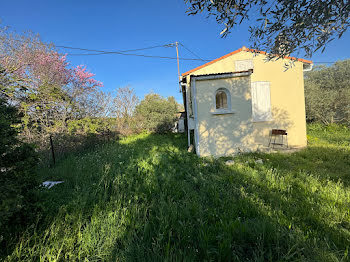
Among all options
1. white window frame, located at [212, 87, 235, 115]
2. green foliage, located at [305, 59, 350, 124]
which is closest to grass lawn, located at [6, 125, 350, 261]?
white window frame, located at [212, 87, 235, 115]

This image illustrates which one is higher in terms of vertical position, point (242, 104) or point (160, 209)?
point (242, 104)

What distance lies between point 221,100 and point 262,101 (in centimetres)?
282

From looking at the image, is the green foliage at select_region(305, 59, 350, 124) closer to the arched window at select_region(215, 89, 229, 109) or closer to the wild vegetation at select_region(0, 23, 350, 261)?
the wild vegetation at select_region(0, 23, 350, 261)

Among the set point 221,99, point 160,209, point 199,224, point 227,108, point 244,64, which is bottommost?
point 199,224

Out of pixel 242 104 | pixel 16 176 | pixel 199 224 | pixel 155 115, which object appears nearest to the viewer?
pixel 16 176

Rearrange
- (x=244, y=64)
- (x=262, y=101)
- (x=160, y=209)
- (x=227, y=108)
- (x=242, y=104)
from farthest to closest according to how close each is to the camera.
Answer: (x=244, y=64) < (x=262, y=101) < (x=227, y=108) < (x=242, y=104) < (x=160, y=209)

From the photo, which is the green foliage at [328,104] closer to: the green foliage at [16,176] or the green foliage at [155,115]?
the green foliage at [155,115]

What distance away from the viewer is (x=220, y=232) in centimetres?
182

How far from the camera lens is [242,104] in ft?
20.9

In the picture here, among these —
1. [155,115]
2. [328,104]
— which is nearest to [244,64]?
[155,115]

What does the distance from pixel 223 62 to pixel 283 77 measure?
3231 mm

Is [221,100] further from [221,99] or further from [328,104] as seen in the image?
[328,104]

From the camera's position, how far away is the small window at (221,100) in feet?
22.1

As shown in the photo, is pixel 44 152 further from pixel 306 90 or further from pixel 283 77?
pixel 306 90
